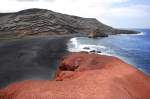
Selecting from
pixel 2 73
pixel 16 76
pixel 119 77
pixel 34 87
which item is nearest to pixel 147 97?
pixel 119 77

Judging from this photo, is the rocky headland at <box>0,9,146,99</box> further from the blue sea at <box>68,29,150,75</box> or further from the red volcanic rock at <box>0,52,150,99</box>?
the blue sea at <box>68,29,150,75</box>

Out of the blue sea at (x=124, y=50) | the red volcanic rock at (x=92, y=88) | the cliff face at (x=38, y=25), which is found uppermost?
the cliff face at (x=38, y=25)

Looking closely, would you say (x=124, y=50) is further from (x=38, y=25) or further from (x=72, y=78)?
(x=38, y=25)

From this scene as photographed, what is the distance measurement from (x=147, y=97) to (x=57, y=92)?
8.64 meters

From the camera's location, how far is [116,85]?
19719 millimetres

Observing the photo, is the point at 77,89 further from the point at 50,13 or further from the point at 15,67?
the point at 50,13

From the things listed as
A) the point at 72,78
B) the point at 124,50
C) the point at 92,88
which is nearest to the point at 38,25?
the point at 124,50

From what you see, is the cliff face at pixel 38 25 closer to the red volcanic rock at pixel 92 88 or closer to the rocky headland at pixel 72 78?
the rocky headland at pixel 72 78

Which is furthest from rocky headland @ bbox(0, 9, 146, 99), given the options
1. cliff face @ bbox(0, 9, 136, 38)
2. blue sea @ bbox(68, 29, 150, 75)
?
cliff face @ bbox(0, 9, 136, 38)

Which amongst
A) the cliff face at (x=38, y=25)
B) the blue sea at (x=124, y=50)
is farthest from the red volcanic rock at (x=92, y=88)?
the cliff face at (x=38, y=25)

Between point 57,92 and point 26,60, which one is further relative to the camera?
point 26,60

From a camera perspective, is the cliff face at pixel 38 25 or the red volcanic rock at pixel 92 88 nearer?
the red volcanic rock at pixel 92 88

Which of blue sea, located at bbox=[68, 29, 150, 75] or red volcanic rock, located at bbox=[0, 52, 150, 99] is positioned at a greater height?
red volcanic rock, located at bbox=[0, 52, 150, 99]

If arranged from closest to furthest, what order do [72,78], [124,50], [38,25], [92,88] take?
[92,88]
[72,78]
[124,50]
[38,25]
